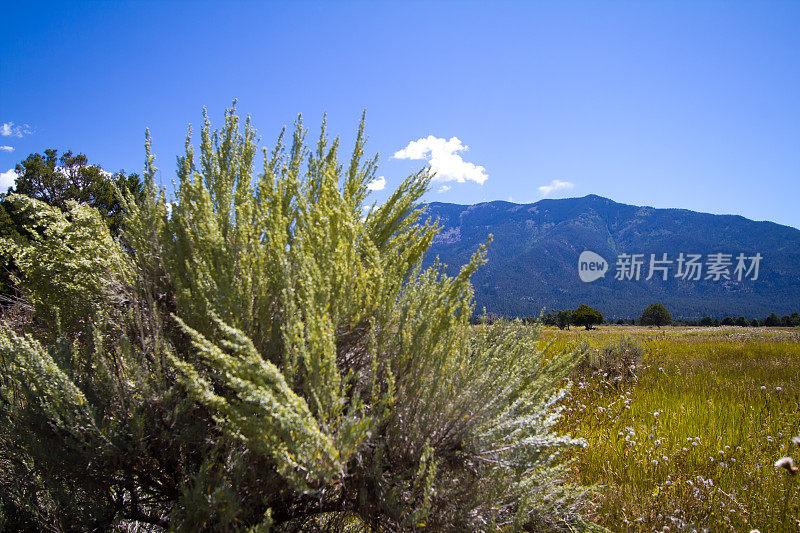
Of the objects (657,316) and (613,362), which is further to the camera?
(657,316)

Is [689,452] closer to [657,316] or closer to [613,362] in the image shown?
[613,362]

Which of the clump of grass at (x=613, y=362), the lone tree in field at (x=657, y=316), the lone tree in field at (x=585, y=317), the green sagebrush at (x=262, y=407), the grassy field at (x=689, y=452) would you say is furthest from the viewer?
the lone tree in field at (x=657, y=316)

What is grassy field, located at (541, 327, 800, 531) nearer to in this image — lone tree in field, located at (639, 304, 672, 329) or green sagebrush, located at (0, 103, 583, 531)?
green sagebrush, located at (0, 103, 583, 531)

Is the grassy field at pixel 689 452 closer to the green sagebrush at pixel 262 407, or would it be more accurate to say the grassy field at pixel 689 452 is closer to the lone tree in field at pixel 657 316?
the green sagebrush at pixel 262 407

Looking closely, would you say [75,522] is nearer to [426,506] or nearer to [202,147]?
[426,506]

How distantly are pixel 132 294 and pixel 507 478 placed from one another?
2.05 m

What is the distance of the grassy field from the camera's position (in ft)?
8.93

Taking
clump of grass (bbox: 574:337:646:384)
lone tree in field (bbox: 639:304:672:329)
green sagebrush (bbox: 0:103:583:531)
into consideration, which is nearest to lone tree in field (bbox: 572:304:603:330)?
lone tree in field (bbox: 639:304:672:329)

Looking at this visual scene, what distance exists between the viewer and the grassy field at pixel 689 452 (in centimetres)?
272

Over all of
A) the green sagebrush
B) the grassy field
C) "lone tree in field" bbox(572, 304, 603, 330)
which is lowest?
"lone tree in field" bbox(572, 304, 603, 330)

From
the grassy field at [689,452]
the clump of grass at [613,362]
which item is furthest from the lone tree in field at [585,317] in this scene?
the grassy field at [689,452]

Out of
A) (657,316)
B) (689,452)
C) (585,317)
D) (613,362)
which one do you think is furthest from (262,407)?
(657,316)

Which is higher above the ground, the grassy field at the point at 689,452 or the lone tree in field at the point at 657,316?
the grassy field at the point at 689,452

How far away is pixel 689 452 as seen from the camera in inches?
145
